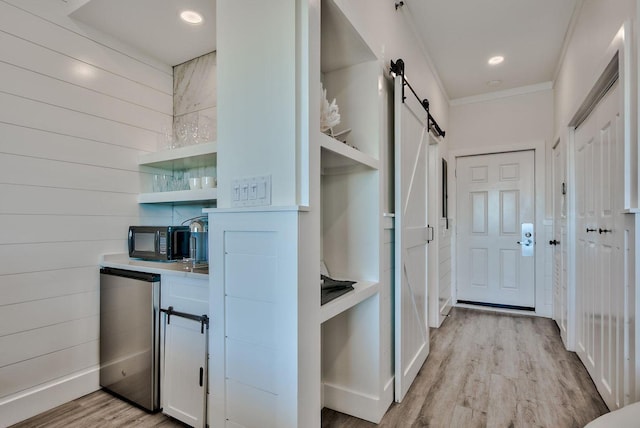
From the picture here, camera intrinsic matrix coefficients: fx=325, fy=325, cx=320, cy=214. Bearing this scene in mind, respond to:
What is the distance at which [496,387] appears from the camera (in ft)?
7.42

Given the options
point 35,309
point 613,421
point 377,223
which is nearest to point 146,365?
point 35,309

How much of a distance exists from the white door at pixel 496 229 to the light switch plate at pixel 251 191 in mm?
3879

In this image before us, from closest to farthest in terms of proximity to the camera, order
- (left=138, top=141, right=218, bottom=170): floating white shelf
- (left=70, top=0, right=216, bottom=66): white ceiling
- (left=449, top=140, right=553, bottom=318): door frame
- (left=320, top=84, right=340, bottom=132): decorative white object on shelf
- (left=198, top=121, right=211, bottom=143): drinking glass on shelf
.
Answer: (left=320, top=84, right=340, bottom=132): decorative white object on shelf < (left=70, top=0, right=216, bottom=66): white ceiling < (left=138, top=141, right=218, bottom=170): floating white shelf < (left=198, top=121, right=211, bottom=143): drinking glass on shelf < (left=449, top=140, right=553, bottom=318): door frame

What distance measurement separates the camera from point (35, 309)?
6.51 feet

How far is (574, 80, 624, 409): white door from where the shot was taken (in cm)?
176

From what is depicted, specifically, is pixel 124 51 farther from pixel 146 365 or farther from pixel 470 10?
pixel 470 10

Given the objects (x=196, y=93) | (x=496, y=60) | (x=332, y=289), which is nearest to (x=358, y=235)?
(x=332, y=289)

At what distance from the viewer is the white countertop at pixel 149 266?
1.76 metres

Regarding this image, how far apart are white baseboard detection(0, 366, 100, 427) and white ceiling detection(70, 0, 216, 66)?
237 centimetres

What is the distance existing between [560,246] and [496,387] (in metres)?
1.76

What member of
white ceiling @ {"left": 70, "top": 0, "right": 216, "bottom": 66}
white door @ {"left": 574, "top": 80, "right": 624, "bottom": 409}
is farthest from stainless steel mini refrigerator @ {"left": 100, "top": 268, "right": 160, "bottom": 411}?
white door @ {"left": 574, "top": 80, "right": 624, "bottom": 409}

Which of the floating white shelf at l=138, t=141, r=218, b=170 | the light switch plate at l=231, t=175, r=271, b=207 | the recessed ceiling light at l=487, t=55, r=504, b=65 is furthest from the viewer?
the recessed ceiling light at l=487, t=55, r=504, b=65

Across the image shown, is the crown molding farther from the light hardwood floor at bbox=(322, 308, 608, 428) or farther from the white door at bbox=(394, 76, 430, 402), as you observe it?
the light hardwood floor at bbox=(322, 308, 608, 428)

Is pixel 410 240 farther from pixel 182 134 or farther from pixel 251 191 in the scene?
pixel 182 134
